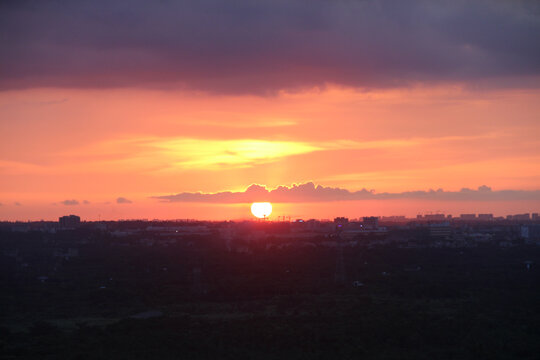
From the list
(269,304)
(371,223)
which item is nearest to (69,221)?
(371,223)

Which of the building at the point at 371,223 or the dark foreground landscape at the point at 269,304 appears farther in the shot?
the building at the point at 371,223

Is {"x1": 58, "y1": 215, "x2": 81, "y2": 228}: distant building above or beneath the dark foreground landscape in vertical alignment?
above

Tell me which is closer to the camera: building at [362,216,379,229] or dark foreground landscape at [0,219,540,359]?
dark foreground landscape at [0,219,540,359]

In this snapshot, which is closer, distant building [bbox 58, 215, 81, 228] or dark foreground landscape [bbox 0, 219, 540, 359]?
dark foreground landscape [bbox 0, 219, 540, 359]

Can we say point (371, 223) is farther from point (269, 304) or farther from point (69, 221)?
point (269, 304)

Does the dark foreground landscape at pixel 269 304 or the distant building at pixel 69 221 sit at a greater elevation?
the distant building at pixel 69 221

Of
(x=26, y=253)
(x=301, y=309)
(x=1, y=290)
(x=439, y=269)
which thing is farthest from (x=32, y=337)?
(x=26, y=253)
